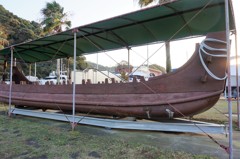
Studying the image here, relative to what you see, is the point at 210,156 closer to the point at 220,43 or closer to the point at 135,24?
the point at 220,43

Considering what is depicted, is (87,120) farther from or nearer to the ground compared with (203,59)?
nearer to the ground

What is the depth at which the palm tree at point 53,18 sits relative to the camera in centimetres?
1504

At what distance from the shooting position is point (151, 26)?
516 centimetres

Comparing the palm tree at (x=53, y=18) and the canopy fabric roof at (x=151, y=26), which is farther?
the palm tree at (x=53, y=18)

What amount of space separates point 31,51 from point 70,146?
18.4 feet

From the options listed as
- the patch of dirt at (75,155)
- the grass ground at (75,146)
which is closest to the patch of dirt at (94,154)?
the grass ground at (75,146)

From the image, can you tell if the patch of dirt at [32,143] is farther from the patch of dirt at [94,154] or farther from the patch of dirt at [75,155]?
the patch of dirt at [94,154]

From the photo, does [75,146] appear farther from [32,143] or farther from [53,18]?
[53,18]

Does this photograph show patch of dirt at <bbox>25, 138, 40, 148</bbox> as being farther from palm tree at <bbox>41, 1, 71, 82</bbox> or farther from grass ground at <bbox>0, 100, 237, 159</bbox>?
palm tree at <bbox>41, 1, 71, 82</bbox>

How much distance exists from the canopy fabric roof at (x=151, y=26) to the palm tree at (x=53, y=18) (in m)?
8.48

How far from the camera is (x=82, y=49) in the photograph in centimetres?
745

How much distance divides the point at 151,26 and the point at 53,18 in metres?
12.2

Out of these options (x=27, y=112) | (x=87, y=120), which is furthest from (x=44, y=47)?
(x=87, y=120)

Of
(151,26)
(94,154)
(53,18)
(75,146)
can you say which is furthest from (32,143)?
(53,18)
